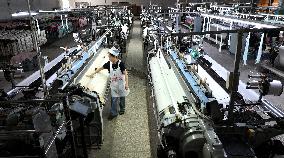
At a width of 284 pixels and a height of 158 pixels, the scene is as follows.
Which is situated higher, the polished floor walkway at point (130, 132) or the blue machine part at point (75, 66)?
the blue machine part at point (75, 66)

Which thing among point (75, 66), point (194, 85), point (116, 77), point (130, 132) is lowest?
point (130, 132)

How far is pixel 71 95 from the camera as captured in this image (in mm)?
4582

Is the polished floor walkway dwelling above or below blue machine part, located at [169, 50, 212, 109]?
below

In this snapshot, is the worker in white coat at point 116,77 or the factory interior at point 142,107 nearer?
the factory interior at point 142,107

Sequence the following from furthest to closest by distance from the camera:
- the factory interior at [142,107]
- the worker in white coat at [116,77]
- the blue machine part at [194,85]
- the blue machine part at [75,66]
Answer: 1. the worker in white coat at [116,77]
2. the blue machine part at [75,66]
3. the blue machine part at [194,85]
4. the factory interior at [142,107]

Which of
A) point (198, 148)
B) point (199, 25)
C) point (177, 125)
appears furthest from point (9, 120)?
point (199, 25)

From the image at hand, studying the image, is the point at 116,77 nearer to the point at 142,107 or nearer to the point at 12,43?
the point at 142,107

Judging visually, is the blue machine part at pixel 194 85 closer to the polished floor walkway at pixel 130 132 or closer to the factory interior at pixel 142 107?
the factory interior at pixel 142 107

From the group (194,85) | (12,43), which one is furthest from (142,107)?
(12,43)

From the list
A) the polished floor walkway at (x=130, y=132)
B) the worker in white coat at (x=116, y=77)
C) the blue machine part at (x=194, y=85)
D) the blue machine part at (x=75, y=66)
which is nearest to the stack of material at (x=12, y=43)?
the blue machine part at (x=75, y=66)

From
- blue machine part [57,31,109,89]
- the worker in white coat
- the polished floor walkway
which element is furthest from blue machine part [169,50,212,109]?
blue machine part [57,31,109,89]

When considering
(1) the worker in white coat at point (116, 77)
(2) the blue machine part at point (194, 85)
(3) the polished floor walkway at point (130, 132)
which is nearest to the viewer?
(2) the blue machine part at point (194, 85)

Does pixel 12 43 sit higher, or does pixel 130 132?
pixel 12 43

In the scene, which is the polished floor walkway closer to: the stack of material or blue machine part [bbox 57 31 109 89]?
blue machine part [bbox 57 31 109 89]
